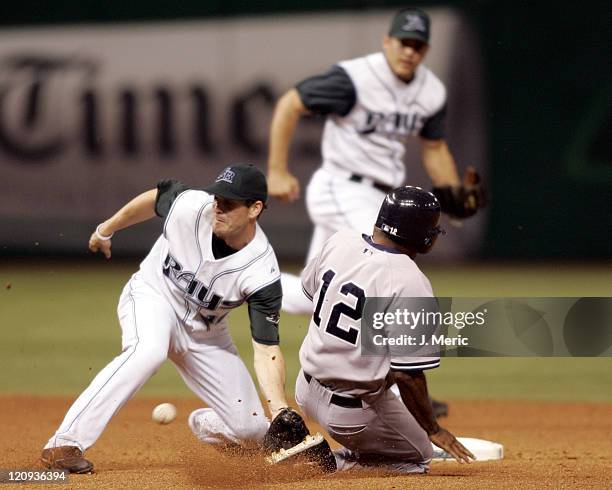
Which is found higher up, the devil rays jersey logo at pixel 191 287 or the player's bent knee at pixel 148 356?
the devil rays jersey logo at pixel 191 287

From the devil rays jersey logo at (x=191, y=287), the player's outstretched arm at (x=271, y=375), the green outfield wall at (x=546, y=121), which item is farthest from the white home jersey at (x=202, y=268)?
the green outfield wall at (x=546, y=121)

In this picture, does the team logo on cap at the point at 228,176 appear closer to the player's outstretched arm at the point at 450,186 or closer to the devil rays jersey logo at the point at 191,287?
the devil rays jersey logo at the point at 191,287

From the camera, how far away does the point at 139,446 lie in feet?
19.3

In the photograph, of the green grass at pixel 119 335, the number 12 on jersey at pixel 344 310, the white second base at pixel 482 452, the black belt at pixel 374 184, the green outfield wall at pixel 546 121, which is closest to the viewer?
the number 12 on jersey at pixel 344 310

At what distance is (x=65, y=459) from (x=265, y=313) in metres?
1.08

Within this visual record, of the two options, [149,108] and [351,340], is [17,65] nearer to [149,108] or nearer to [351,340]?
[149,108]

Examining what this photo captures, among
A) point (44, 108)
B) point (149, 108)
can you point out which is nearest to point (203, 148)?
point (149, 108)

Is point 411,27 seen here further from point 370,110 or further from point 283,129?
point 283,129

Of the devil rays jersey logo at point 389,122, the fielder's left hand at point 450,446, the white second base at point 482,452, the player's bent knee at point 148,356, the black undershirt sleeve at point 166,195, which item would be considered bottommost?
the white second base at point 482,452

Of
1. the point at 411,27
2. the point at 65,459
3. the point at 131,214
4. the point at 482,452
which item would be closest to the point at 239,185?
the point at 131,214

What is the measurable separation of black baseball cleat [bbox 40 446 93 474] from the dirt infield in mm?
99

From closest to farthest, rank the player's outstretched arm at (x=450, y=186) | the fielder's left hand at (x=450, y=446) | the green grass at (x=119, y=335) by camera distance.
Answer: the fielder's left hand at (x=450, y=446)
the player's outstretched arm at (x=450, y=186)
the green grass at (x=119, y=335)

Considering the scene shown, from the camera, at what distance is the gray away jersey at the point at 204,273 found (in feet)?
16.3

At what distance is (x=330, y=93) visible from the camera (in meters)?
6.68
